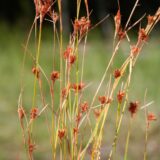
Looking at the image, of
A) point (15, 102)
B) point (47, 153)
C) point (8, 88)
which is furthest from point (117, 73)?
point (8, 88)

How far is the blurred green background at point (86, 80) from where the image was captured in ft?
19.7

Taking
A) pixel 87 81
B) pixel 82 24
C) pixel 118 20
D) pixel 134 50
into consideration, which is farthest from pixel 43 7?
pixel 87 81

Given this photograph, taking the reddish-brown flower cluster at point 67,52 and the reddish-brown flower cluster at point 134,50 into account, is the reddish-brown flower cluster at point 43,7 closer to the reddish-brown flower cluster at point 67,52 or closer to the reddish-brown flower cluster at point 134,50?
the reddish-brown flower cluster at point 67,52

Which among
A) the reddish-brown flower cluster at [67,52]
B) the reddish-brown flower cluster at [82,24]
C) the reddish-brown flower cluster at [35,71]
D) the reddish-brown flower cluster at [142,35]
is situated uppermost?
the reddish-brown flower cluster at [82,24]

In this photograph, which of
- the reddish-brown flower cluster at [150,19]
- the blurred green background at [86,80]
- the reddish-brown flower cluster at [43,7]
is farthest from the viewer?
the blurred green background at [86,80]

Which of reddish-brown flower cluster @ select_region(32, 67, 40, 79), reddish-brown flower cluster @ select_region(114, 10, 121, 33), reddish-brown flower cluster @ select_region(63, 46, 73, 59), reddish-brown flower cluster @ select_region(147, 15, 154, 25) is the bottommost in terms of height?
reddish-brown flower cluster @ select_region(32, 67, 40, 79)

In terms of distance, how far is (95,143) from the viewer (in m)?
2.53

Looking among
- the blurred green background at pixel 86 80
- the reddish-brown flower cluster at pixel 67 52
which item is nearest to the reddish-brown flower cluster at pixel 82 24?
the reddish-brown flower cluster at pixel 67 52

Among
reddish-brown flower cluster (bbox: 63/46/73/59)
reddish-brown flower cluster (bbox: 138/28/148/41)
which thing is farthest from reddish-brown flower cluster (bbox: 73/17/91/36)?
reddish-brown flower cluster (bbox: 138/28/148/41)

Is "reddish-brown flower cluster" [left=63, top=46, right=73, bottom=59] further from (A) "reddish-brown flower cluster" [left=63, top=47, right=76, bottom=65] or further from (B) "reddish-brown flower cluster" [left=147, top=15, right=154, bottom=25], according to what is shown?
(B) "reddish-brown flower cluster" [left=147, top=15, right=154, bottom=25]

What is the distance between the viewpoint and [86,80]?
31.9 feet

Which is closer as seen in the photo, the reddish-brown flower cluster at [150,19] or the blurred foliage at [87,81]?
the reddish-brown flower cluster at [150,19]

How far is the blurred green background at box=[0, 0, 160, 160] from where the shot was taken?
601 centimetres

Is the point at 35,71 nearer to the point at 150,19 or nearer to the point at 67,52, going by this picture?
the point at 67,52
